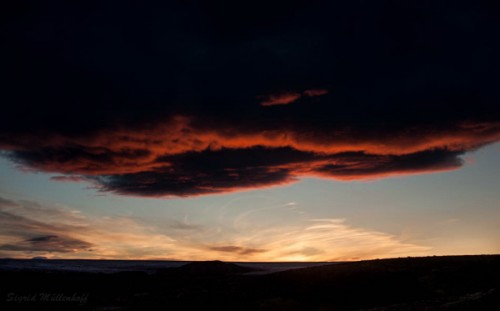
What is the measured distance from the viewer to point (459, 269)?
1916cm

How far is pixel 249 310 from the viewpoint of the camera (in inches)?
617

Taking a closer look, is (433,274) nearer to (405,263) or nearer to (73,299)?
(405,263)

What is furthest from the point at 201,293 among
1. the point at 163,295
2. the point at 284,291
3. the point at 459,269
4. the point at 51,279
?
the point at 51,279

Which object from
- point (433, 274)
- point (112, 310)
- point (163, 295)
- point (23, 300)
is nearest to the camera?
point (112, 310)

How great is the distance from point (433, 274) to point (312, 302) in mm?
6968

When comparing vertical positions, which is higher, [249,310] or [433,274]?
[433,274]

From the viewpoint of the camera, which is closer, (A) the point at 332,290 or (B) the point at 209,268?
(A) the point at 332,290

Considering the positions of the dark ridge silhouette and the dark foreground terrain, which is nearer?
the dark foreground terrain

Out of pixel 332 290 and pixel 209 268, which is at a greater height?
pixel 209 268

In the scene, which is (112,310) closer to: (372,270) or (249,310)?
(249,310)

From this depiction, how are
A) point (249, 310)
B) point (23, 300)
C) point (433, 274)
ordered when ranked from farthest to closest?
point (23, 300), point (433, 274), point (249, 310)

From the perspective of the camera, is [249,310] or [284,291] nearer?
[249,310]

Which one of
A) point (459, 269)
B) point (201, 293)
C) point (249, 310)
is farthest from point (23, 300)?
point (459, 269)

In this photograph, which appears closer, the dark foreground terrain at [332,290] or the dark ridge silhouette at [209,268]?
the dark foreground terrain at [332,290]
